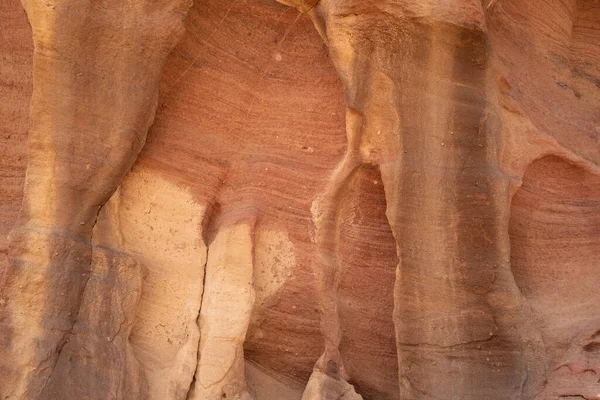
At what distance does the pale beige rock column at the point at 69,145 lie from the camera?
5242 mm

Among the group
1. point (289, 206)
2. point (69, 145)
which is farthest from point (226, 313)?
point (69, 145)

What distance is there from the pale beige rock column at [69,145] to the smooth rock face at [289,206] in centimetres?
1

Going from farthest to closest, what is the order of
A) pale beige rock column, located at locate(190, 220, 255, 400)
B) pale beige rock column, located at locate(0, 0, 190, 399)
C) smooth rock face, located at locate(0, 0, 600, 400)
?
1. pale beige rock column, located at locate(190, 220, 255, 400)
2. smooth rock face, located at locate(0, 0, 600, 400)
3. pale beige rock column, located at locate(0, 0, 190, 399)

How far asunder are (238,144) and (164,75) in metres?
0.61

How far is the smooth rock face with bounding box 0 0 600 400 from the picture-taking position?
5.45 meters

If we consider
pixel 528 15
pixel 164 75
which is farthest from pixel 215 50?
pixel 528 15

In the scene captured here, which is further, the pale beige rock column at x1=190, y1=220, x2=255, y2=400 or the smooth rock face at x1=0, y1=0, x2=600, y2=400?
the pale beige rock column at x1=190, y1=220, x2=255, y2=400

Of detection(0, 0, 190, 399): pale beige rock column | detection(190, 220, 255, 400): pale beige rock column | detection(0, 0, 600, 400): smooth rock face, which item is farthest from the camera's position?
detection(190, 220, 255, 400): pale beige rock column

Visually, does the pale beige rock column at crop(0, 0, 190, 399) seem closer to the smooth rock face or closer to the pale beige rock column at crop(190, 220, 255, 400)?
the smooth rock face

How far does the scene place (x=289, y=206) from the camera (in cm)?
604

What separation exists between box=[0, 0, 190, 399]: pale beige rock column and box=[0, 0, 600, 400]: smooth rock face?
1cm

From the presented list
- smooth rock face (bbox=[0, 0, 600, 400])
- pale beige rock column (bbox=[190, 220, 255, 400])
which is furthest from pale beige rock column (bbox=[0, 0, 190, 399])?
pale beige rock column (bbox=[190, 220, 255, 400])

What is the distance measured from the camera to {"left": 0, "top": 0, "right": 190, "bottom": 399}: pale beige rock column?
5.24 meters

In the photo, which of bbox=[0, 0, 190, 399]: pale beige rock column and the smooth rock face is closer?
bbox=[0, 0, 190, 399]: pale beige rock column
